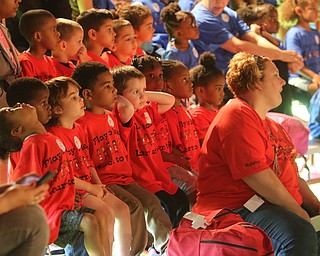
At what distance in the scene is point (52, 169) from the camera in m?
2.81

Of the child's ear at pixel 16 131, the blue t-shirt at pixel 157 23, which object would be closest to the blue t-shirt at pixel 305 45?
the blue t-shirt at pixel 157 23

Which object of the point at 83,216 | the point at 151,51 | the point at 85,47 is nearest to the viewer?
the point at 83,216

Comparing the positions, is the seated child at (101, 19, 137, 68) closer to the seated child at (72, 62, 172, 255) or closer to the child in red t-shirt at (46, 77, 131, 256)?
the seated child at (72, 62, 172, 255)

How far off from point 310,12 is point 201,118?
2628 mm

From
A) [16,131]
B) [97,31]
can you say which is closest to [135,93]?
[97,31]

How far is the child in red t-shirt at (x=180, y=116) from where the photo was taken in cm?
385

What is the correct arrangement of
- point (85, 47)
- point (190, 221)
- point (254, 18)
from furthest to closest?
1. point (254, 18)
2. point (85, 47)
3. point (190, 221)

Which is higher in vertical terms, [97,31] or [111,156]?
[97,31]

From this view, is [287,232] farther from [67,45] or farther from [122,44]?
[122,44]

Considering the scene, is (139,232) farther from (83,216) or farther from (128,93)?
(128,93)

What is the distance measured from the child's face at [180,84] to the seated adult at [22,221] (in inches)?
69.1

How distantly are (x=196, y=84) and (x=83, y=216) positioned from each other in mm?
1564

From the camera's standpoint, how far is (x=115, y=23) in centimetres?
416

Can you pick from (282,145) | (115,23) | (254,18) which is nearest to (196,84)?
(115,23)
